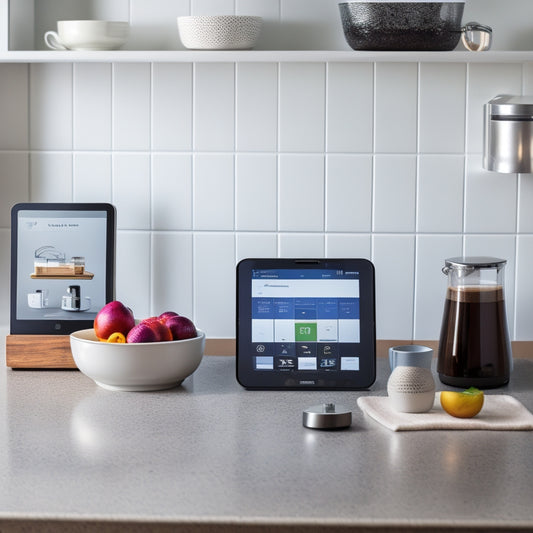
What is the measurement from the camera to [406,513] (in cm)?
110

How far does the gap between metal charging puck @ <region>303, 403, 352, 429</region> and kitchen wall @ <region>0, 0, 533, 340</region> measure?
56 centimetres

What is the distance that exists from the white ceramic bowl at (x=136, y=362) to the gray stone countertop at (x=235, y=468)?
26 mm

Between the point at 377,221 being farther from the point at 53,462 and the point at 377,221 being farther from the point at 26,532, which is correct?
the point at 26,532

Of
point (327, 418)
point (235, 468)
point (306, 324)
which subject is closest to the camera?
point (235, 468)

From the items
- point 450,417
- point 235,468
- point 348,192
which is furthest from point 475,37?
point 235,468

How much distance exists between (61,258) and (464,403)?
0.87 m

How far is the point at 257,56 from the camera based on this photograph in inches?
72.0

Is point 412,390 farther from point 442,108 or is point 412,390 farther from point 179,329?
point 442,108

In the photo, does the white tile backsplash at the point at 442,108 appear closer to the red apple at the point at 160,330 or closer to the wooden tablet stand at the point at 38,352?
the red apple at the point at 160,330

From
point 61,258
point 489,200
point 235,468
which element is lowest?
point 235,468

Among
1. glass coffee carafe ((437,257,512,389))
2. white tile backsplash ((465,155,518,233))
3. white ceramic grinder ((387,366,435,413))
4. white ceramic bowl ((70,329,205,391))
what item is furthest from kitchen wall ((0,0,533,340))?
white ceramic grinder ((387,366,435,413))

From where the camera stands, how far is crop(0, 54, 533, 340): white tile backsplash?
1.97 meters

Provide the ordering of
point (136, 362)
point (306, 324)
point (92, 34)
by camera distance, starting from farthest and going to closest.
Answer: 1. point (92, 34)
2. point (306, 324)
3. point (136, 362)

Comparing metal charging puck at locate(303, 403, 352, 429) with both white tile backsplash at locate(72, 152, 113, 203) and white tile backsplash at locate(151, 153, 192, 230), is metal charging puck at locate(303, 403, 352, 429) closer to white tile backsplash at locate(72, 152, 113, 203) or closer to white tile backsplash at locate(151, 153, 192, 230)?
white tile backsplash at locate(151, 153, 192, 230)
